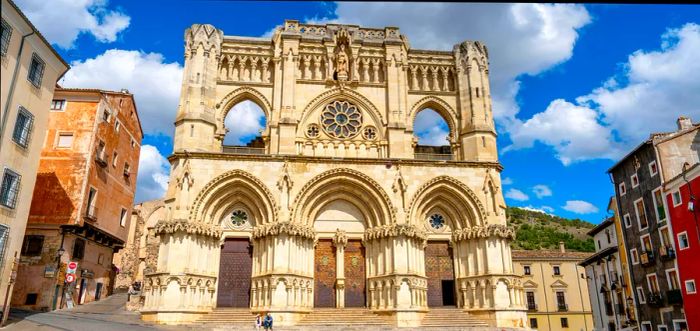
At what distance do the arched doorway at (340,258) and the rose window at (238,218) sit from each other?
3.54 metres

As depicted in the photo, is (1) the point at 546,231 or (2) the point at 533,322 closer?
(2) the point at 533,322

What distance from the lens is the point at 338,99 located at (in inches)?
1084

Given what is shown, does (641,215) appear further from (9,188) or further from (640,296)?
(9,188)

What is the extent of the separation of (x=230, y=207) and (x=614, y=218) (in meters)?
24.7

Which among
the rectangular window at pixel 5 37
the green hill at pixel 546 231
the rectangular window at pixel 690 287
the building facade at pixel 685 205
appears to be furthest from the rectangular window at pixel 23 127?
the green hill at pixel 546 231

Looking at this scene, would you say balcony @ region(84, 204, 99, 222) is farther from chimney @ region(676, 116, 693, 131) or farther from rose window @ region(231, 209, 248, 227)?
chimney @ region(676, 116, 693, 131)

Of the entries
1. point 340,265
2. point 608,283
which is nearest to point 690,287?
point 608,283

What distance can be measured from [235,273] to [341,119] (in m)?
9.89

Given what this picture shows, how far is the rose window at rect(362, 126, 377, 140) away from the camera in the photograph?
2696 cm

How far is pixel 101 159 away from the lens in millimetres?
28172

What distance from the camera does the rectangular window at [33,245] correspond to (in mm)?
25156

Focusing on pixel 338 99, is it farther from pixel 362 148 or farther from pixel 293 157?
pixel 293 157

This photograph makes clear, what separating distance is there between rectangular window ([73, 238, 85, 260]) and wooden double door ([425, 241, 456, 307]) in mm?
18811

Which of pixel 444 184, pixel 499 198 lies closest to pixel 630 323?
pixel 499 198
